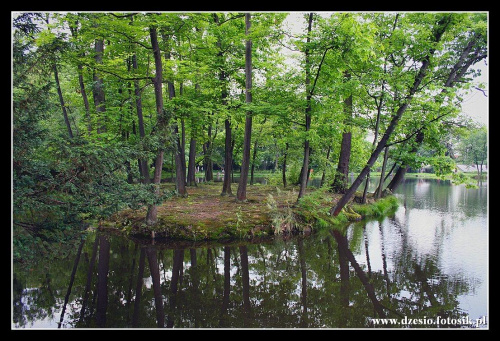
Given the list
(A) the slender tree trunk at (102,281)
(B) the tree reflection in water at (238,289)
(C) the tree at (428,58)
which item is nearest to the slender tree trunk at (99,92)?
(A) the slender tree trunk at (102,281)

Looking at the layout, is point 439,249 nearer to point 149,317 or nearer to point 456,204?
point 149,317

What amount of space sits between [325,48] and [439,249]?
21.9 feet

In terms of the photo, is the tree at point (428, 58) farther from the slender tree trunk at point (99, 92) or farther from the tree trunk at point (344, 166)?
the slender tree trunk at point (99, 92)

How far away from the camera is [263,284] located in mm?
7594

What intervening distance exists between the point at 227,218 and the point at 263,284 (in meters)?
3.96

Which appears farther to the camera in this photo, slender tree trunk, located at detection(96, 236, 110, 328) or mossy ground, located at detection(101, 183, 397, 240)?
mossy ground, located at detection(101, 183, 397, 240)

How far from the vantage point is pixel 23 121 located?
541cm

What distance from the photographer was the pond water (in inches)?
231

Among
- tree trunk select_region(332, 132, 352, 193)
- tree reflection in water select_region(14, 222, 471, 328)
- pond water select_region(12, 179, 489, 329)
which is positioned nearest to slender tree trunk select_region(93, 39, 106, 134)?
pond water select_region(12, 179, 489, 329)

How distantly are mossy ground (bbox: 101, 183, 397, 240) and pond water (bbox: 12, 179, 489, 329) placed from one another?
1.40 feet

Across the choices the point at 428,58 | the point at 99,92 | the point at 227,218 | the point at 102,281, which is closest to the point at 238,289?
the point at 102,281

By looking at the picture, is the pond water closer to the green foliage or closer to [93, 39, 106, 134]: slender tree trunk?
the green foliage

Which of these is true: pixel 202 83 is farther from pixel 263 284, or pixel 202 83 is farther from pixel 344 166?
pixel 263 284

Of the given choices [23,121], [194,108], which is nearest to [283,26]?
[194,108]
